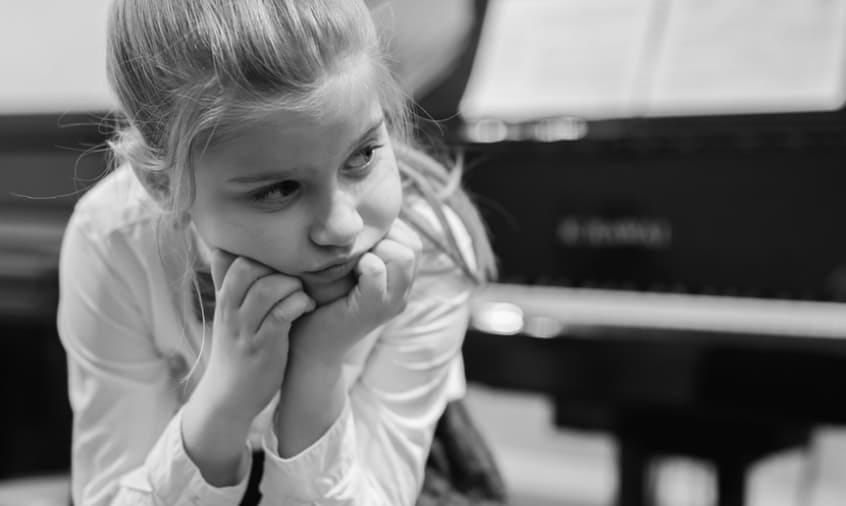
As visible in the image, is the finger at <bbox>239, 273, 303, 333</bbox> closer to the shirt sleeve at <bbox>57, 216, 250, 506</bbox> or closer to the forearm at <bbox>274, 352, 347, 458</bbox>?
the forearm at <bbox>274, 352, 347, 458</bbox>

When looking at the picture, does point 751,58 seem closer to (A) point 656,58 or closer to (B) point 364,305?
(A) point 656,58

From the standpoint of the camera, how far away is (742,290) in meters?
1.55

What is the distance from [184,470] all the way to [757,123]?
3.53 ft

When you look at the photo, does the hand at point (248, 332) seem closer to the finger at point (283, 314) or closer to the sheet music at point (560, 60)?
the finger at point (283, 314)

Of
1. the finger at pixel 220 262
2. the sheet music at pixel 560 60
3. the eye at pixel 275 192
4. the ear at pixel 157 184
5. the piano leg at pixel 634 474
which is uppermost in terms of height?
the eye at pixel 275 192

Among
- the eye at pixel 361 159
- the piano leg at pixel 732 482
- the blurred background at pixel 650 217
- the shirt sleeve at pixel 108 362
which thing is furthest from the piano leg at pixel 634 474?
the eye at pixel 361 159

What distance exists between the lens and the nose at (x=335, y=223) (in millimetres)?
739

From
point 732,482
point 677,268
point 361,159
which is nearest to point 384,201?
point 361,159

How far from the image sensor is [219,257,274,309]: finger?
779 mm

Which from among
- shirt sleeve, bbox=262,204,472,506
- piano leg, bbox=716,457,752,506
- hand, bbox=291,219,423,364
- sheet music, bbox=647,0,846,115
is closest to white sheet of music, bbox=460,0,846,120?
sheet music, bbox=647,0,846,115

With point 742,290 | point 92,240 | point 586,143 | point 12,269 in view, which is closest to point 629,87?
point 586,143

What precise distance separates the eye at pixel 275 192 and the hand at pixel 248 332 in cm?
6

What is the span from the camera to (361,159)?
0.77m

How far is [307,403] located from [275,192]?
200 mm
